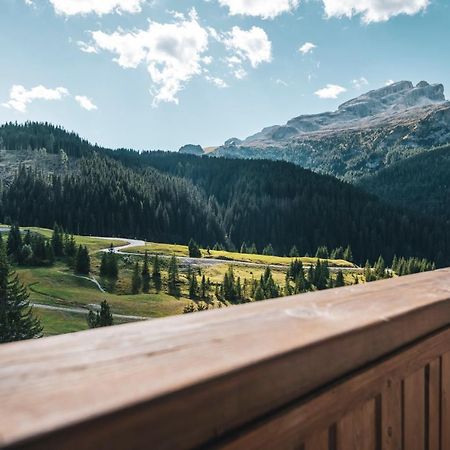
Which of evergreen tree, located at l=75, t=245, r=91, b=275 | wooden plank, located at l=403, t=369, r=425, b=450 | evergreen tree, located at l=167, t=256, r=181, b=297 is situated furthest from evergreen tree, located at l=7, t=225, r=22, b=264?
wooden plank, located at l=403, t=369, r=425, b=450

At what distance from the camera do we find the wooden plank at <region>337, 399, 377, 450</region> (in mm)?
1631

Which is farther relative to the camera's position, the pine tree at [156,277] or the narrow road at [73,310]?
the pine tree at [156,277]

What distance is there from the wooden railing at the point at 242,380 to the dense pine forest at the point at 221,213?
148680 millimetres

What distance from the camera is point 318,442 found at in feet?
4.96

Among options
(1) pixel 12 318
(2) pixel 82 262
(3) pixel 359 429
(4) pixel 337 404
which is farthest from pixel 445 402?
(2) pixel 82 262

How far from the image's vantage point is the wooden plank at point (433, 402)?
2.26 meters

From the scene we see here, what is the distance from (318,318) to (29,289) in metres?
72.0

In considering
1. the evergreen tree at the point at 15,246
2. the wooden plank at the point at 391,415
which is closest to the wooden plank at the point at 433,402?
the wooden plank at the point at 391,415

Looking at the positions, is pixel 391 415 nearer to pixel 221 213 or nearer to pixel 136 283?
pixel 136 283

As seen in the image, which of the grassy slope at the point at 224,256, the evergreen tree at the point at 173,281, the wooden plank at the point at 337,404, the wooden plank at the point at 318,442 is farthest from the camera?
the grassy slope at the point at 224,256

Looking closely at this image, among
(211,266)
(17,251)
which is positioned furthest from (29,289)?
(211,266)

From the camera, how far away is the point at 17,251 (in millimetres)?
79562

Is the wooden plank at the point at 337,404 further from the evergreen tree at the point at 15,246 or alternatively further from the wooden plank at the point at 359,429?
the evergreen tree at the point at 15,246

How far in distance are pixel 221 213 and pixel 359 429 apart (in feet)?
587
